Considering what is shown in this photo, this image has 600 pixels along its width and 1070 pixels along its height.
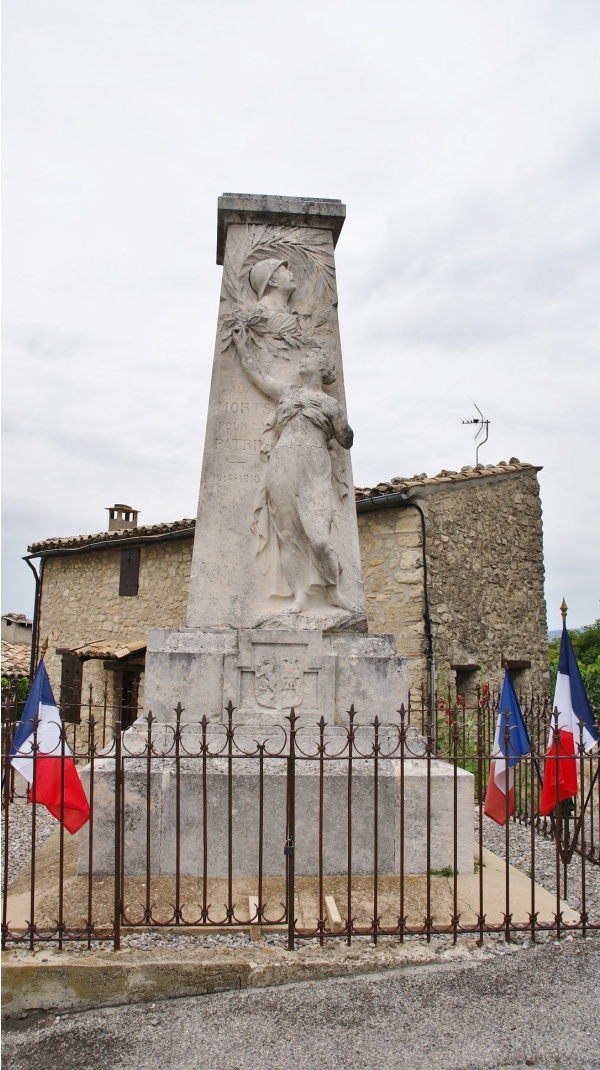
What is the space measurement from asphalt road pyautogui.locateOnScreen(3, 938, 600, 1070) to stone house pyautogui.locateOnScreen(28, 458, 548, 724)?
221 inches

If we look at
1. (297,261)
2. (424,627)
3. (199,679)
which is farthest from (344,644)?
(424,627)

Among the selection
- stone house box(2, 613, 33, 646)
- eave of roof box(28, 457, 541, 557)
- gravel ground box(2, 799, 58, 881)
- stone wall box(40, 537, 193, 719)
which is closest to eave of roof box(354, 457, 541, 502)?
eave of roof box(28, 457, 541, 557)

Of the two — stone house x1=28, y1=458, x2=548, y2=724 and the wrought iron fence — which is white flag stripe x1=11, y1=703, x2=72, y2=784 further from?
stone house x1=28, y1=458, x2=548, y2=724

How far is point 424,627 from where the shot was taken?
1043 centimetres

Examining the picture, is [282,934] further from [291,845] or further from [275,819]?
[275,819]

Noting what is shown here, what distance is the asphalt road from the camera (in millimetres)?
2854

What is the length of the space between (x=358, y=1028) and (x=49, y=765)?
6.18ft

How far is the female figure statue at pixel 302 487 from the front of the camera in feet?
16.8

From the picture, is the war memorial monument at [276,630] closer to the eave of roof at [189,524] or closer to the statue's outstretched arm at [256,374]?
the statue's outstretched arm at [256,374]

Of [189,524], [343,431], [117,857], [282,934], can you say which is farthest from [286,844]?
[189,524]

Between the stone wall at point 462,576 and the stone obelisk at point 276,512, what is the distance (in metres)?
5.33

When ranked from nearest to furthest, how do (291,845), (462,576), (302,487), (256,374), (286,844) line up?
(291,845)
(286,844)
(302,487)
(256,374)
(462,576)

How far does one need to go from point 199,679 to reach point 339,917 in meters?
1.68

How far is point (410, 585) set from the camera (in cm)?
1065
